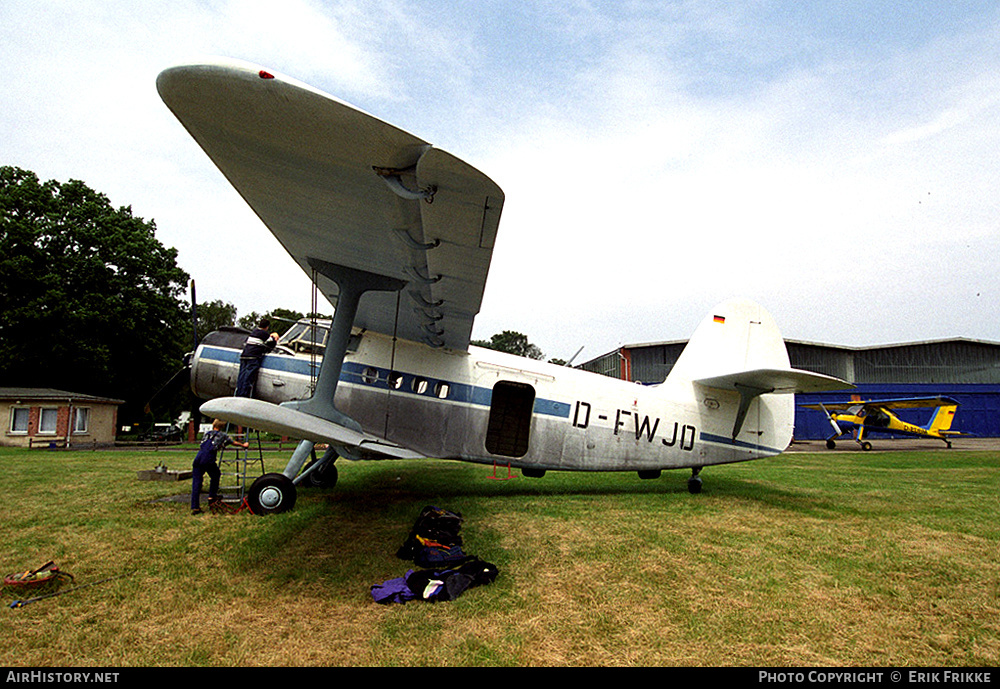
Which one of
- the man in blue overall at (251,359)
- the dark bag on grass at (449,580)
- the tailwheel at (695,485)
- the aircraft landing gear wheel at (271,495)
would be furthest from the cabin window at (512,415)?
the dark bag on grass at (449,580)

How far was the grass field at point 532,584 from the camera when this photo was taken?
2857 millimetres

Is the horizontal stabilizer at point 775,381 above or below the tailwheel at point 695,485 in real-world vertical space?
above

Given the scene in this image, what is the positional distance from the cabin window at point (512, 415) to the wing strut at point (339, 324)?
9.01 feet

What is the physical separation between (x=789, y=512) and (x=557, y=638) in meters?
5.31

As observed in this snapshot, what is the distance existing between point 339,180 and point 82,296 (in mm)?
35306

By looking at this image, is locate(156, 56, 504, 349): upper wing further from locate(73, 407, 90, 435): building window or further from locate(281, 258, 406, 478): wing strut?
locate(73, 407, 90, 435): building window

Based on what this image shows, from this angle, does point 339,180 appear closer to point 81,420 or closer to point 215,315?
point 81,420

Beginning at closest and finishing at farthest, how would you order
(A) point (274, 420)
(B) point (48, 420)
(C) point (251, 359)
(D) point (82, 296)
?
(A) point (274, 420)
(C) point (251, 359)
(B) point (48, 420)
(D) point (82, 296)

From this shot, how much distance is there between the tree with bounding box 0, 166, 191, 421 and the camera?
2808 cm

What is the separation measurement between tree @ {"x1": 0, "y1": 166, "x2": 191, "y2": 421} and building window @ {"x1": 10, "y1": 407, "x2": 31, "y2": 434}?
263 inches

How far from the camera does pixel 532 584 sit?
12.9ft

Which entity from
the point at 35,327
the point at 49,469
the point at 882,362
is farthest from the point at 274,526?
the point at 882,362

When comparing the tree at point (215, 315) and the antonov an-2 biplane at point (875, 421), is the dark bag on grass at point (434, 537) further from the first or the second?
the tree at point (215, 315)

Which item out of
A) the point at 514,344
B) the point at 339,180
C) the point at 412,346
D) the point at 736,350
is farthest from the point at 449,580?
the point at 514,344
